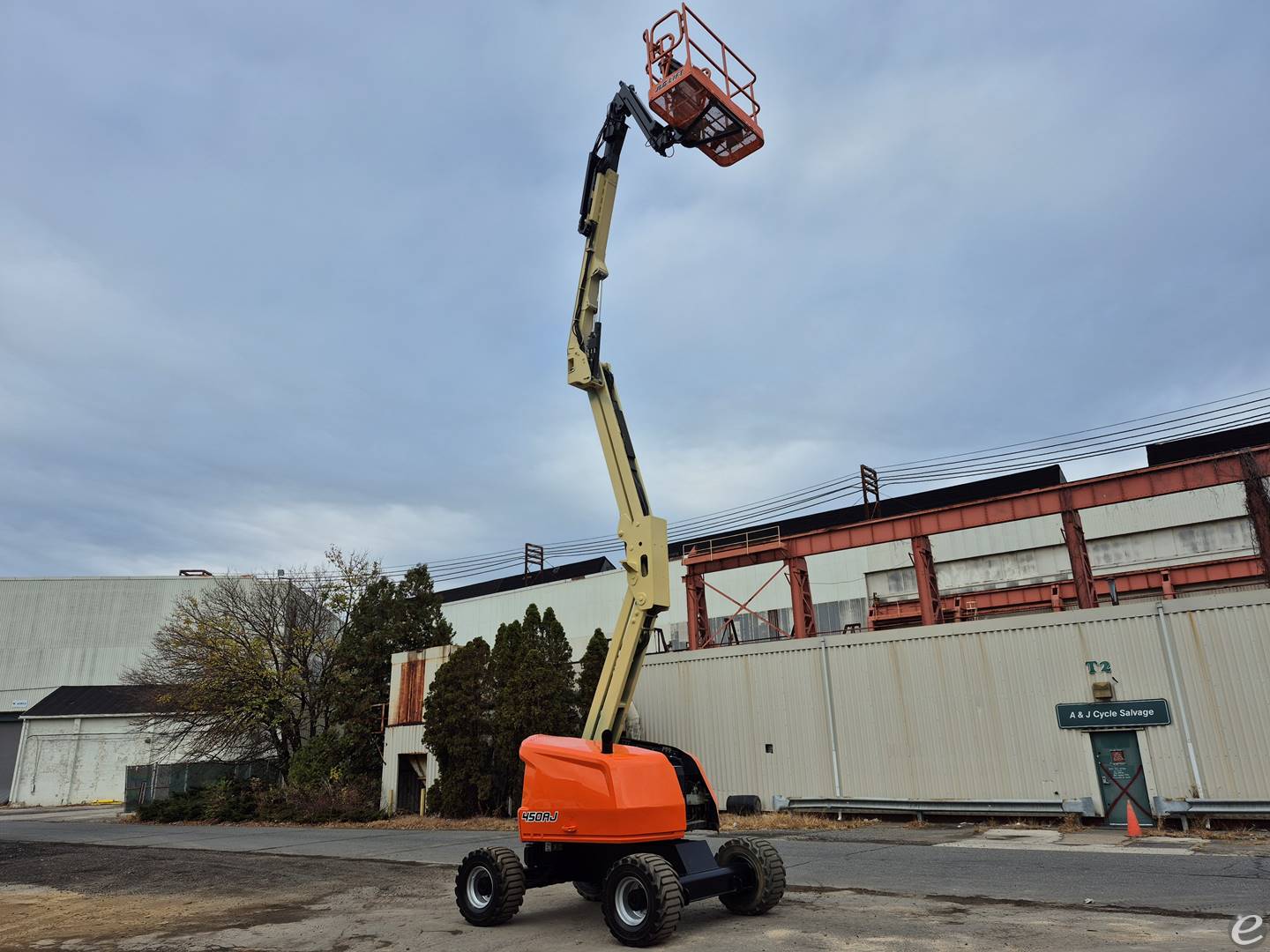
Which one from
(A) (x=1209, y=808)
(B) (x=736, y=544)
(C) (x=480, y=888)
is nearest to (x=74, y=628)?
(B) (x=736, y=544)

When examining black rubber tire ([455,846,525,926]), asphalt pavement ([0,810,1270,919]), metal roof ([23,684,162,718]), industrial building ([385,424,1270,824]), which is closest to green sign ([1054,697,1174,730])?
industrial building ([385,424,1270,824])

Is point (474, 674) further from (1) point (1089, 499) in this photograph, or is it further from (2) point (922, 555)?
(1) point (1089, 499)

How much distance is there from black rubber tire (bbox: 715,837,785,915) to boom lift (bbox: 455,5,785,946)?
14 millimetres

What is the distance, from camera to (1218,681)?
1716cm

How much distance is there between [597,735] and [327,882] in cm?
716

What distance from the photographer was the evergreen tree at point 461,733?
2516 cm

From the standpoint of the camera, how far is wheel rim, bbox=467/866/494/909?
9008 mm

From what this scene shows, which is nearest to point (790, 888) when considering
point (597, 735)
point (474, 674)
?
point (597, 735)

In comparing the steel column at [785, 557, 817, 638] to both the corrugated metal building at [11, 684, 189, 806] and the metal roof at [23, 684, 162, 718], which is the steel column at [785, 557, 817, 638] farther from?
the corrugated metal building at [11, 684, 189, 806]

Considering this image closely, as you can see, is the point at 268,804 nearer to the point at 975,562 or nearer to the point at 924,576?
the point at 924,576

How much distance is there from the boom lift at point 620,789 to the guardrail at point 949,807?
1259 cm

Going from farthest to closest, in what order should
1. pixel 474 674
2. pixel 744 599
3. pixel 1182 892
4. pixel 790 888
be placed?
pixel 744 599 → pixel 474 674 → pixel 790 888 → pixel 1182 892

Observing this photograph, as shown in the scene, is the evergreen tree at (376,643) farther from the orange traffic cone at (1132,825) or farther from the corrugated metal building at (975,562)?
the orange traffic cone at (1132,825)

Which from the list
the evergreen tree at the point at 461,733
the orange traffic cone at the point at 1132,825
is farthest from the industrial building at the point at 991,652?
the evergreen tree at the point at 461,733
